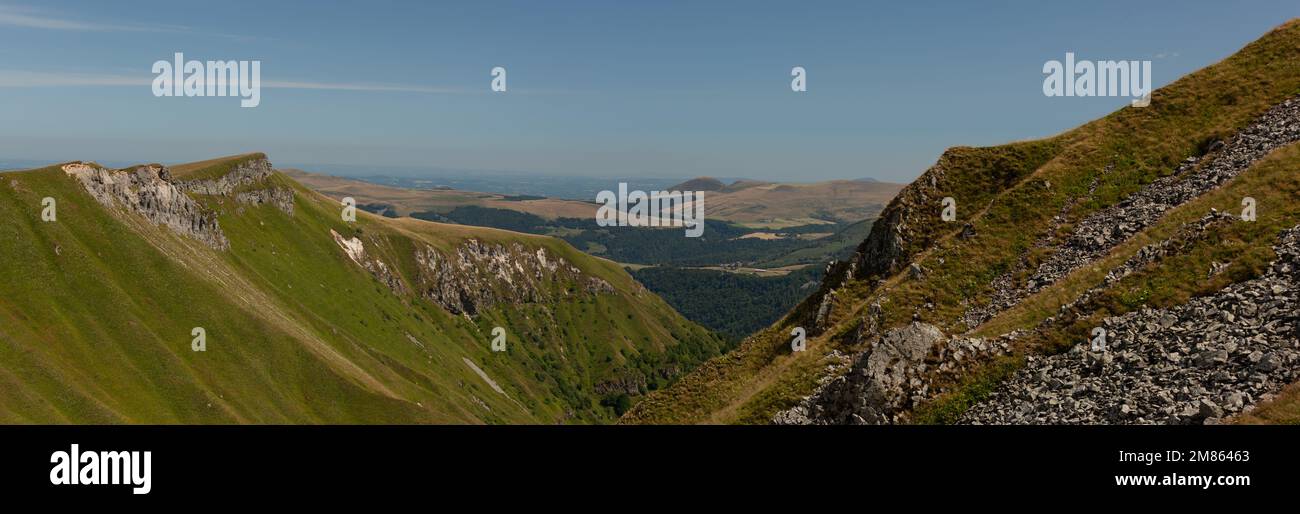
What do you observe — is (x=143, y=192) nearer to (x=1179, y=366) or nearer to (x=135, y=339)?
(x=135, y=339)

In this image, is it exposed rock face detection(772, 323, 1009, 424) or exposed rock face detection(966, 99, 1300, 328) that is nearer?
exposed rock face detection(772, 323, 1009, 424)

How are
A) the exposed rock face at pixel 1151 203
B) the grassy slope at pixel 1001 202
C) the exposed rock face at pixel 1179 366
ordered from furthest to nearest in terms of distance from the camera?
the grassy slope at pixel 1001 202, the exposed rock face at pixel 1151 203, the exposed rock face at pixel 1179 366

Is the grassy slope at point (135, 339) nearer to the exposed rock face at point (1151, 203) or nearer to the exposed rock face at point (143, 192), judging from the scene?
the exposed rock face at point (143, 192)

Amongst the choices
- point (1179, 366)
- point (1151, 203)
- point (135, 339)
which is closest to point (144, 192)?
point (135, 339)

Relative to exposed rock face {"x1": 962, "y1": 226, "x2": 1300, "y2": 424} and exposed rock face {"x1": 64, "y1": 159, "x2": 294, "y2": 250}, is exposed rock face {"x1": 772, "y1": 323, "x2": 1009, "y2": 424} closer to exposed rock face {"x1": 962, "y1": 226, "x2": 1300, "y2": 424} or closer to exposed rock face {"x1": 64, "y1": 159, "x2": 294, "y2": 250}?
exposed rock face {"x1": 962, "y1": 226, "x2": 1300, "y2": 424}

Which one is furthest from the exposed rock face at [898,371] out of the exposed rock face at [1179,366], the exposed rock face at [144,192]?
the exposed rock face at [144,192]

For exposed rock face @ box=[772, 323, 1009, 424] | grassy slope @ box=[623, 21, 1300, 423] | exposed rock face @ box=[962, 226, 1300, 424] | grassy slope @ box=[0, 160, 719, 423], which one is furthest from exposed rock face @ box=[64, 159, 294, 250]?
exposed rock face @ box=[962, 226, 1300, 424]
